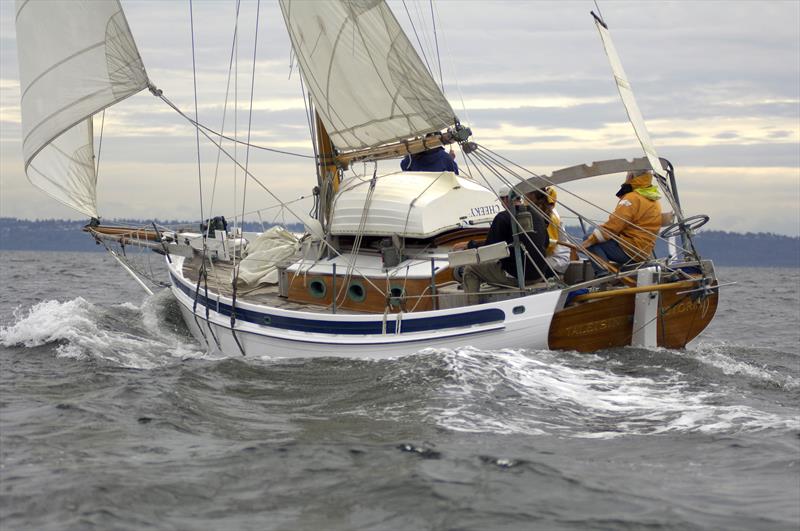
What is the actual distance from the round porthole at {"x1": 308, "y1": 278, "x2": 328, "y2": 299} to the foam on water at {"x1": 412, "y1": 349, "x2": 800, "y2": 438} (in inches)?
101

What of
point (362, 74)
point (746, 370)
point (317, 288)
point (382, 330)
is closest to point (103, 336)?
point (317, 288)

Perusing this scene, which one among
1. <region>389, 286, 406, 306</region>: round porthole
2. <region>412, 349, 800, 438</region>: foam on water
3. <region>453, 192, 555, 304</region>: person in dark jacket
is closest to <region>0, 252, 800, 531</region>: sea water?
<region>412, 349, 800, 438</region>: foam on water

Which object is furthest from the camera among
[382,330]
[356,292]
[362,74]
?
[362,74]

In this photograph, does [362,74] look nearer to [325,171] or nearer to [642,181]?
[325,171]

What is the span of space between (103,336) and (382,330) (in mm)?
4497

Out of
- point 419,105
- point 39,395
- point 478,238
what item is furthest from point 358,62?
point 39,395

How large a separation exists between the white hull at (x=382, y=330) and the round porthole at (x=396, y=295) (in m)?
0.32

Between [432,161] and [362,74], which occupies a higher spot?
[362,74]

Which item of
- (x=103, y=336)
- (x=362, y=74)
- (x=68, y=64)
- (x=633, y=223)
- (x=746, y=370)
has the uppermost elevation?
(x=68, y=64)

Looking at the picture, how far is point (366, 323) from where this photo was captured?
11398 mm

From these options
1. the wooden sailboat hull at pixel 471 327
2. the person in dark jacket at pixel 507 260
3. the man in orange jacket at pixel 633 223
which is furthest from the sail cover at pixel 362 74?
the wooden sailboat hull at pixel 471 327

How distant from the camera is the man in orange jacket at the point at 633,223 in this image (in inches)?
463

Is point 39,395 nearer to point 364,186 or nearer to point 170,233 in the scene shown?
point 364,186

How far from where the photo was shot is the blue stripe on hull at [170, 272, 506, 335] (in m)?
10.9
